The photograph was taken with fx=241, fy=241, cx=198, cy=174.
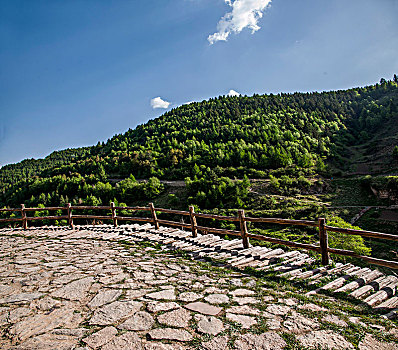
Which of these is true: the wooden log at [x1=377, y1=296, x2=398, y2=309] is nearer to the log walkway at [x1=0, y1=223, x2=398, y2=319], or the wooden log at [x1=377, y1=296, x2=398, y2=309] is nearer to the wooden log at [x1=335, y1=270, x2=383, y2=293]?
the log walkway at [x1=0, y1=223, x2=398, y2=319]

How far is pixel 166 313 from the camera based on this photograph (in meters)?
2.89

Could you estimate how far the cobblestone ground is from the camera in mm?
2379

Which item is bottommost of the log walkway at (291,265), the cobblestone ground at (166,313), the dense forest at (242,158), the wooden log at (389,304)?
the wooden log at (389,304)

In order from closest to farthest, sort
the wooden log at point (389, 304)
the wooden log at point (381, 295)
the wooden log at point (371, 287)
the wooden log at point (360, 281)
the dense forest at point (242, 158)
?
the wooden log at point (389, 304) → the wooden log at point (381, 295) → the wooden log at point (371, 287) → the wooden log at point (360, 281) → the dense forest at point (242, 158)

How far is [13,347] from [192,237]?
18.4 feet

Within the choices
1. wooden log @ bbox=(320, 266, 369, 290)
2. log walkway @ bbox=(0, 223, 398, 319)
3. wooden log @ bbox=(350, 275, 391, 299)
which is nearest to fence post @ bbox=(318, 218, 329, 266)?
log walkway @ bbox=(0, 223, 398, 319)

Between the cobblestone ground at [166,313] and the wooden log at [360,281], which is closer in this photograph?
the cobblestone ground at [166,313]

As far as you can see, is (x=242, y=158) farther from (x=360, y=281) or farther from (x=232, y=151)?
(x=360, y=281)

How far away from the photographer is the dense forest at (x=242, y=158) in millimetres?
53469

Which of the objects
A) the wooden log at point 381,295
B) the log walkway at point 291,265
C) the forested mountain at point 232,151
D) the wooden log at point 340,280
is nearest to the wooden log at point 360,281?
the log walkway at point 291,265

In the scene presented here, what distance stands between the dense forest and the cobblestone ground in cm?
3764

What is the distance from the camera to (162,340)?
2359 millimetres

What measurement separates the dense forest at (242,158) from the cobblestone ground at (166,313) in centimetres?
3764

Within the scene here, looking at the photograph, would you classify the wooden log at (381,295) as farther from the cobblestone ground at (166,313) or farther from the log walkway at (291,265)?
the cobblestone ground at (166,313)
